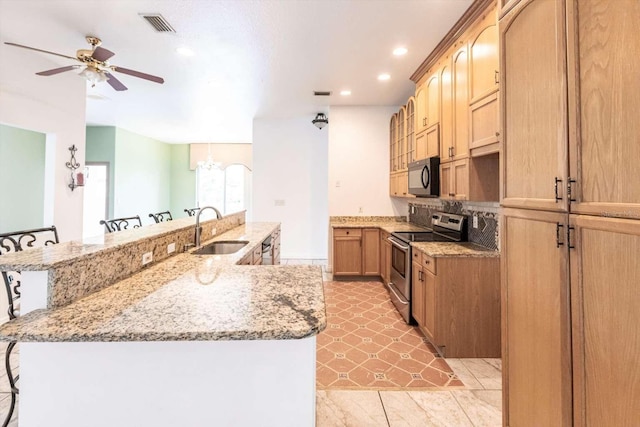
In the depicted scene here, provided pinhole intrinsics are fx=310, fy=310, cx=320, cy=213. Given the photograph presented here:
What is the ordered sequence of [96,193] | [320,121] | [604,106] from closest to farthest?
1. [604,106]
2. [320,121]
3. [96,193]

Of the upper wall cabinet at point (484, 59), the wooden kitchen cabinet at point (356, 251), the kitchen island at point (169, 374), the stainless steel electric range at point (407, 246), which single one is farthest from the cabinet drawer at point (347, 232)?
the kitchen island at point (169, 374)

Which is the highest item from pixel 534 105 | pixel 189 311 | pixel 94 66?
pixel 94 66

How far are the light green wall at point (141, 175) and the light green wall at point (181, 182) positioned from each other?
0.43ft

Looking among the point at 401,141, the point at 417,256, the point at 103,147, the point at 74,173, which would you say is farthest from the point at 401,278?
the point at 103,147

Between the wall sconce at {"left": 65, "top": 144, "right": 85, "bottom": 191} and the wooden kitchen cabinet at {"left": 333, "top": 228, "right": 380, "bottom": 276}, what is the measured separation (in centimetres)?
339

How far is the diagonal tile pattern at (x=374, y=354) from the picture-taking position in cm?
220

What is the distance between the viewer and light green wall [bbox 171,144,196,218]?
8.78 m

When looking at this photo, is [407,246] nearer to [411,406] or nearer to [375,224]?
[411,406]

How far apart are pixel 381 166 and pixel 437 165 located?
6.53 ft

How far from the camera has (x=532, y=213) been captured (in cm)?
133

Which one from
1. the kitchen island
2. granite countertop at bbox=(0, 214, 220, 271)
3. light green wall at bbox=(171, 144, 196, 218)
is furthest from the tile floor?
light green wall at bbox=(171, 144, 196, 218)

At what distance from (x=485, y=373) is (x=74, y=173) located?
4.82 meters

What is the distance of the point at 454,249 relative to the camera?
2.66 metres

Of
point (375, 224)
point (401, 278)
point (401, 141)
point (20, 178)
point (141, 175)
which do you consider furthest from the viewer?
point (141, 175)
